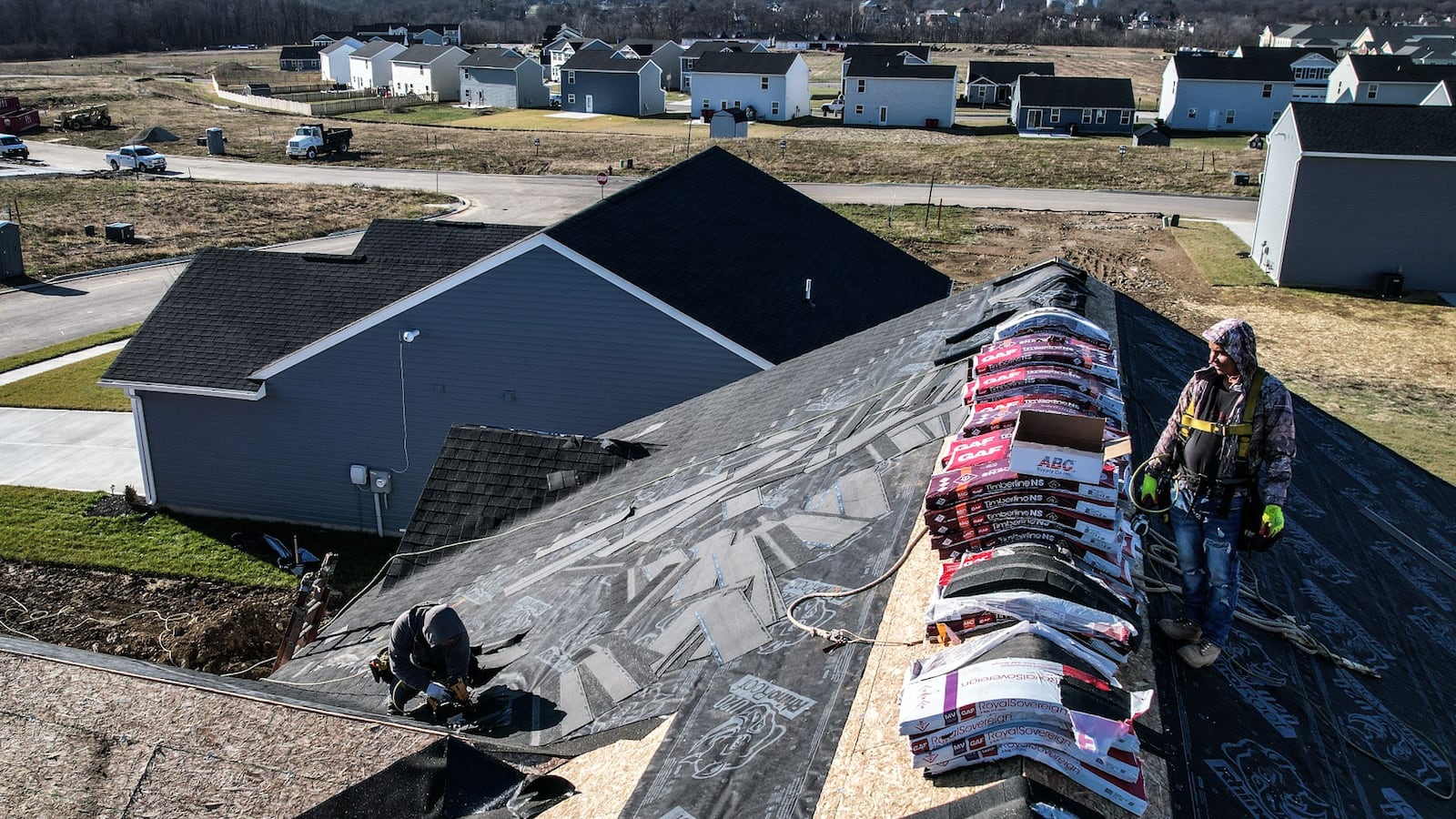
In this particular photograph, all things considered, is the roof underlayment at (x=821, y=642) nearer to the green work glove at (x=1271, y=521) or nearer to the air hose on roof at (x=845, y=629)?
the air hose on roof at (x=845, y=629)

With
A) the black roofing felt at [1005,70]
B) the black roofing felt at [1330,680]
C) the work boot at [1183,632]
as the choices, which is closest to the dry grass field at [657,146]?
the black roofing felt at [1005,70]

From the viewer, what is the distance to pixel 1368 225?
35969 mm

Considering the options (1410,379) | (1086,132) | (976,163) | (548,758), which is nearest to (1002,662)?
(548,758)

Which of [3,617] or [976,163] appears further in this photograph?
[976,163]

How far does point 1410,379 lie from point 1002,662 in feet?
91.8

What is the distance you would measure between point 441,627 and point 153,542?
12981mm

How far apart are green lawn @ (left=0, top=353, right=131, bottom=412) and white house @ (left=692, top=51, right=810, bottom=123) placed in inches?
2424

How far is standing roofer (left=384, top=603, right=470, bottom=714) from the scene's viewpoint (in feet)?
26.1

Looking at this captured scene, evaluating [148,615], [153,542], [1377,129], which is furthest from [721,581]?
[1377,129]

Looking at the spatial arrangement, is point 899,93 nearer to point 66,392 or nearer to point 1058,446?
point 66,392

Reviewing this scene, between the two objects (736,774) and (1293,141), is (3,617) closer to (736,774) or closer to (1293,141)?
(736,774)

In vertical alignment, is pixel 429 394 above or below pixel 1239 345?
below

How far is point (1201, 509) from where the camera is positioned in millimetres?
6332

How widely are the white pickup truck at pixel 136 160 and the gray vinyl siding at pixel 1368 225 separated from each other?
57.0m
